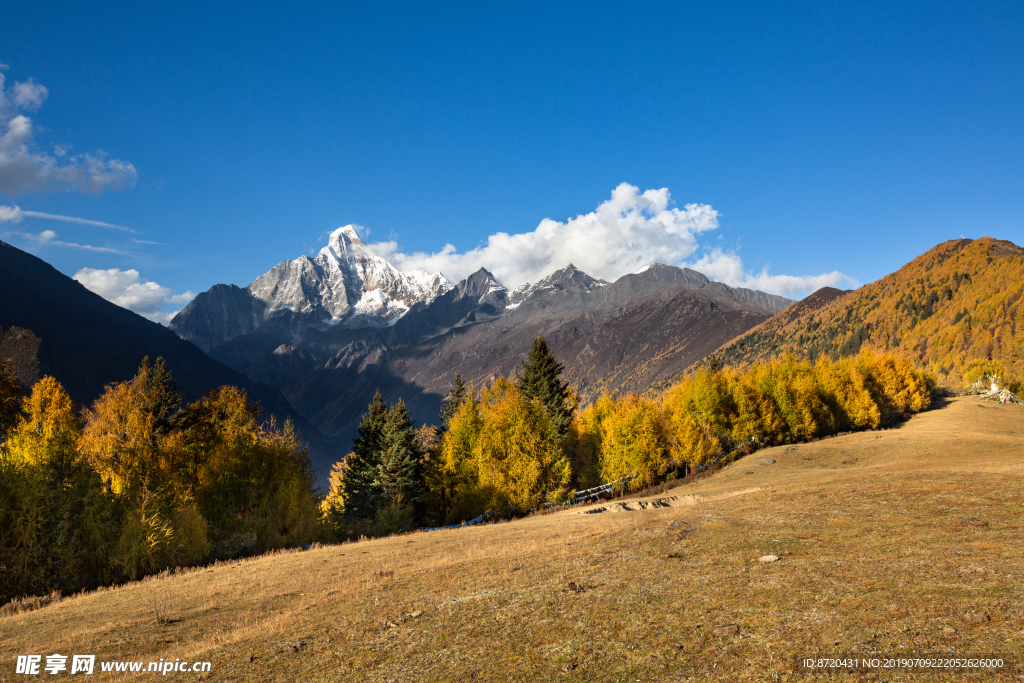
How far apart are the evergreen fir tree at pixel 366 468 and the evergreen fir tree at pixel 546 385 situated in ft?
63.1

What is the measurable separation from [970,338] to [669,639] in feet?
748

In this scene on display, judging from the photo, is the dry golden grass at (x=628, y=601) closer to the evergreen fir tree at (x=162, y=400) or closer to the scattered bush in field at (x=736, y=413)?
the evergreen fir tree at (x=162, y=400)

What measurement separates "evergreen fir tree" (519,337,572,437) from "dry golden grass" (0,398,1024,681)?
131 ft

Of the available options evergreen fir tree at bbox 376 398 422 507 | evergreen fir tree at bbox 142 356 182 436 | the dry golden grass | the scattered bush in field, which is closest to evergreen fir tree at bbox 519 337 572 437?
the scattered bush in field

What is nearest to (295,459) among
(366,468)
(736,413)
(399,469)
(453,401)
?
(366,468)

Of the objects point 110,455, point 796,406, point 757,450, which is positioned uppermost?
point 110,455

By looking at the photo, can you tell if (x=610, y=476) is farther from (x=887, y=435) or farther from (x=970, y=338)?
(x=970, y=338)

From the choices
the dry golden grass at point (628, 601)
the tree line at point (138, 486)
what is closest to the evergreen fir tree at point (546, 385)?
the tree line at point (138, 486)

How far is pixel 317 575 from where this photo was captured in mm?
23906

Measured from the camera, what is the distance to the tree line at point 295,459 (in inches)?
1277

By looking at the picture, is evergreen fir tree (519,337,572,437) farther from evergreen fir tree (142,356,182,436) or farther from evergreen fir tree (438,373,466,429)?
evergreen fir tree (142,356,182,436)

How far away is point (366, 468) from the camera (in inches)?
2532

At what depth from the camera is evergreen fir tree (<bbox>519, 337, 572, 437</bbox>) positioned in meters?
68.9

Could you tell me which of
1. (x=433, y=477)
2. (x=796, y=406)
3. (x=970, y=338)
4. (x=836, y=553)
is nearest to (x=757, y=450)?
(x=796, y=406)
